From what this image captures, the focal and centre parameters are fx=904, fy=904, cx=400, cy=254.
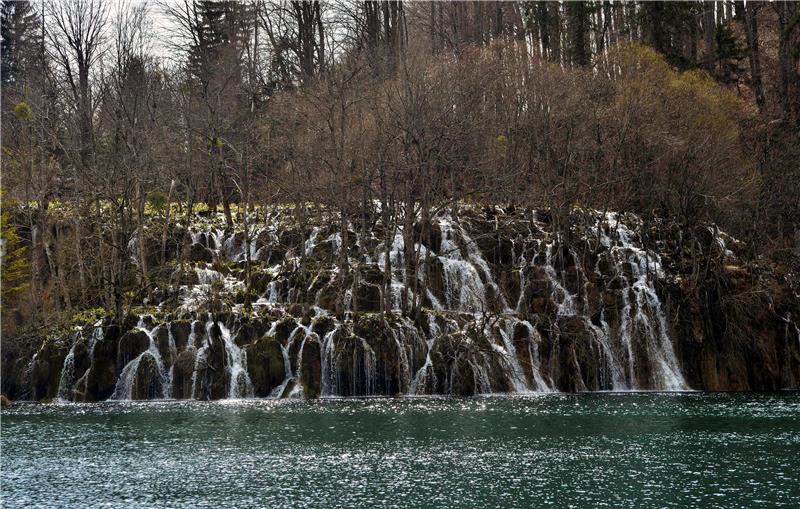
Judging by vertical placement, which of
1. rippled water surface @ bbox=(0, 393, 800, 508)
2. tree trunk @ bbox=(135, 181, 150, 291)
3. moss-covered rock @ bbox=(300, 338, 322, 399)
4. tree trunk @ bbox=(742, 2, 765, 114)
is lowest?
rippled water surface @ bbox=(0, 393, 800, 508)

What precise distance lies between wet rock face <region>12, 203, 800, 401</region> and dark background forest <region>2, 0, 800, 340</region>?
2.24 metres

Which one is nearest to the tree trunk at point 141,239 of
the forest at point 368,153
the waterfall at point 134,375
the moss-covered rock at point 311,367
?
the forest at point 368,153

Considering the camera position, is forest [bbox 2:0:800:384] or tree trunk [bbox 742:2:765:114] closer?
forest [bbox 2:0:800:384]

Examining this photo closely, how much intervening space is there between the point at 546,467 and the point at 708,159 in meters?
30.7

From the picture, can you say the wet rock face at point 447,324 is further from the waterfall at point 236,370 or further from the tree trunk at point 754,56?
the tree trunk at point 754,56

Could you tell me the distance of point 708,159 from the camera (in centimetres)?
4841

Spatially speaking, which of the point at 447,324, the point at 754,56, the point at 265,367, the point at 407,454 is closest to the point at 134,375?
the point at 265,367

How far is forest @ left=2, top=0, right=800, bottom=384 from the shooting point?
146 feet

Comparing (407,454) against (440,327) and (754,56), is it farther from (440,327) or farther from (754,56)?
(754,56)

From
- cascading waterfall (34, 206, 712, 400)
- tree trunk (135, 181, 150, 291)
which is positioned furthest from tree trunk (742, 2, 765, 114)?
tree trunk (135, 181, 150, 291)

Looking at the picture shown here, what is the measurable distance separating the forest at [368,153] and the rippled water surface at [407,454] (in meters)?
10.3

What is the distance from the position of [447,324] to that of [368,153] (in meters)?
11.9

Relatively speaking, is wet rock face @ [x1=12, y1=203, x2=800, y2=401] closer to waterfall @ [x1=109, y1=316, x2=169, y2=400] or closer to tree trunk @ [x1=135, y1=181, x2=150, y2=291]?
waterfall @ [x1=109, y1=316, x2=169, y2=400]

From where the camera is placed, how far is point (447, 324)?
1588 inches
